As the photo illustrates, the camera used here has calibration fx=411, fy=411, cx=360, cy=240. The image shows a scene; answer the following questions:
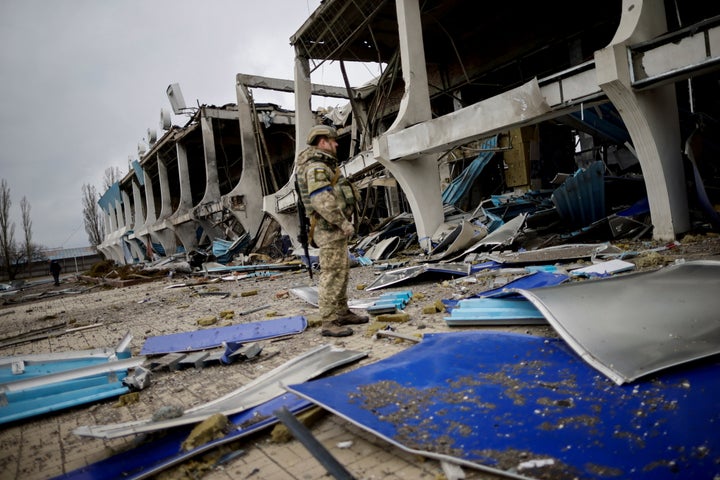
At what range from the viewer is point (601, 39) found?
9.99 m

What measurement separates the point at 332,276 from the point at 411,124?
5.53 metres

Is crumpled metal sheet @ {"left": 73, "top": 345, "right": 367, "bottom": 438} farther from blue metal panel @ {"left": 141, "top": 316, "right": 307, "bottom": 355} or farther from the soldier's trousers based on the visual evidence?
blue metal panel @ {"left": 141, "top": 316, "right": 307, "bottom": 355}

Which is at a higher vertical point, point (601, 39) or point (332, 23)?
point (332, 23)

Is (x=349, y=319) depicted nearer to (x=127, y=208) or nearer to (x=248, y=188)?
(x=248, y=188)

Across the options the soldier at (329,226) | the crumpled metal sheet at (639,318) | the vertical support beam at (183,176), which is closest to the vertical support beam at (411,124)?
the soldier at (329,226)

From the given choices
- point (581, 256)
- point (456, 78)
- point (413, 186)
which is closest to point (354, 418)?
point (581, 256)

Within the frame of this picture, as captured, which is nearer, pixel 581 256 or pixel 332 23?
pixel 581 256

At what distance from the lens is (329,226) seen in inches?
144

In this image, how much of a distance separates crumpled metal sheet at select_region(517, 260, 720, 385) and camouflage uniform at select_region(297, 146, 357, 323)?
64.2 inches

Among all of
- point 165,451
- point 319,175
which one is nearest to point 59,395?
point 165,451

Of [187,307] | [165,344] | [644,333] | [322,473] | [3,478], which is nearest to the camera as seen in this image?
[322,473]

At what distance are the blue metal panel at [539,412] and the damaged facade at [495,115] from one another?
15.0 feet

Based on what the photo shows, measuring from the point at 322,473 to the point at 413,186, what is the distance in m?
7.34

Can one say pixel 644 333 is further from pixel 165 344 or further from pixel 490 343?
pixel 165 344
